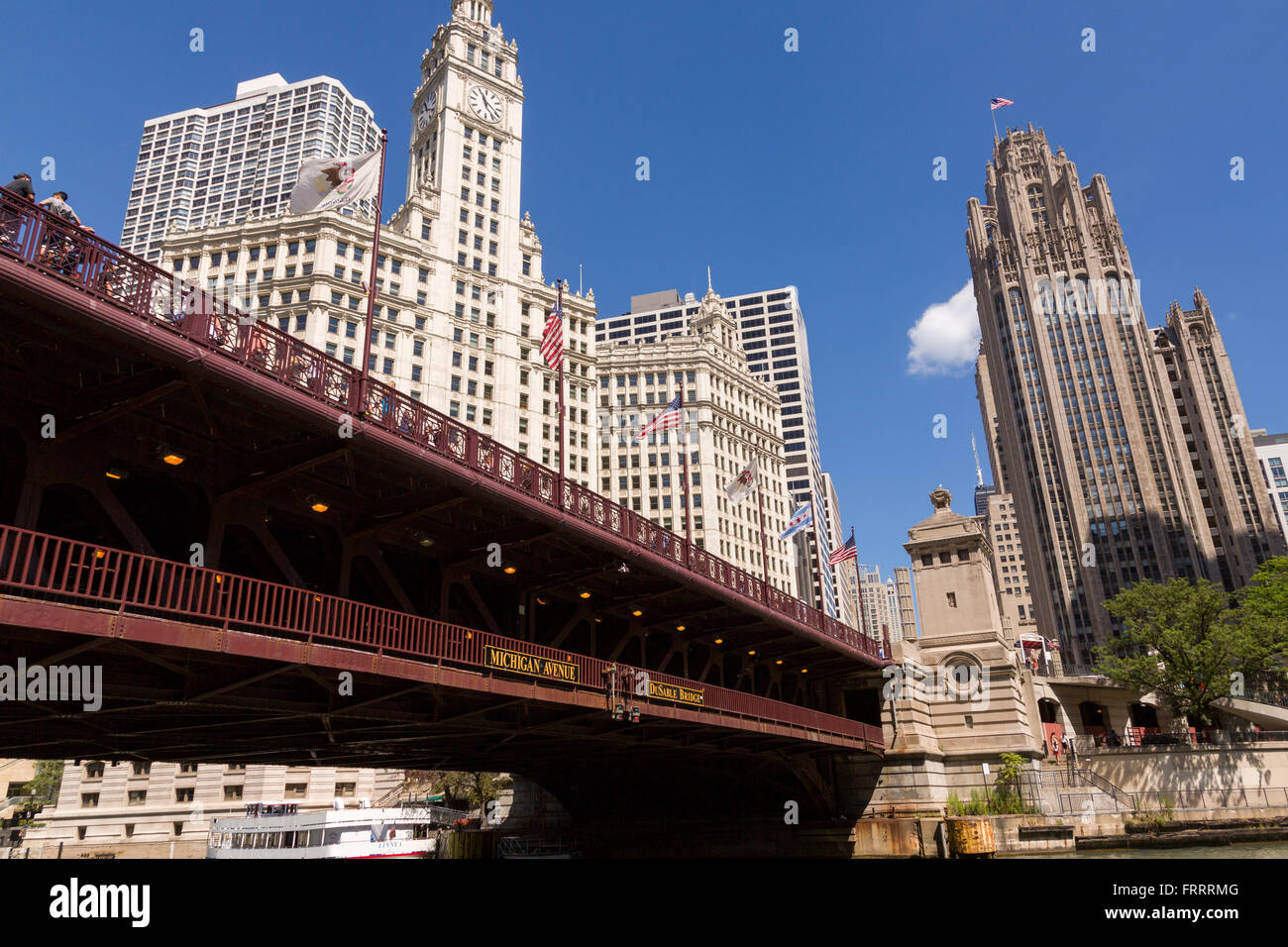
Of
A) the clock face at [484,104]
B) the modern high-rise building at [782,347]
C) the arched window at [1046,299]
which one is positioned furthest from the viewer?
the modern high-rise building at [782,347]

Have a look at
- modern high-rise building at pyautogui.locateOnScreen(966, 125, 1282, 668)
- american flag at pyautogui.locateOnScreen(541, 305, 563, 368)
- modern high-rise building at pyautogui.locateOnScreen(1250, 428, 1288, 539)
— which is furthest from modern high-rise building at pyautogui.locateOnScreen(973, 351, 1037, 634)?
american flag at pyautogui.locateOnScreen(541, 305, 563, 368)

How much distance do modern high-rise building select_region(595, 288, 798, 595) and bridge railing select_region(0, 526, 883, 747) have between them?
8363 centimetres

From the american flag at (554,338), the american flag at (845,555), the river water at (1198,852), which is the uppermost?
the american flag at (554,338)

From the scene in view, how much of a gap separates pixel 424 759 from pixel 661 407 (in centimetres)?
8665

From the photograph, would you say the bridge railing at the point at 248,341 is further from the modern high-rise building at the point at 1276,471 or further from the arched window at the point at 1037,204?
the modern high-rise building at the point at 1276,471

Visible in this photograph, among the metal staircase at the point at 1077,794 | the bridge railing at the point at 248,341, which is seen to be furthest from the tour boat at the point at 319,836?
the bridge railing at the point at 248,341

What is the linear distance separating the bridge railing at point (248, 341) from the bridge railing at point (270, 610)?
3423 mm

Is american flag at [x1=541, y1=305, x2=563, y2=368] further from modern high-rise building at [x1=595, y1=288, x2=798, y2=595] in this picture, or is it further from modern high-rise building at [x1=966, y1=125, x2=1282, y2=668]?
modern high-rise building at [x1=966, y1=125, x2=1282, y2=668]

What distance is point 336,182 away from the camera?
19797 millimetres

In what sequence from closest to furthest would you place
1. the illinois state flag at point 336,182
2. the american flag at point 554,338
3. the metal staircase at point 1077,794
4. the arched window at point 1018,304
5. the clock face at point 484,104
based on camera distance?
the illinois state flag at point 336,182 < the american flag at point 554,338 < the metal staircase at point 1077,794 < the clock face at point 484,104 < the arched window at point 1018,304

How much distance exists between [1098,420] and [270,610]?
15537 cm

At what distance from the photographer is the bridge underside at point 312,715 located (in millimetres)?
13617

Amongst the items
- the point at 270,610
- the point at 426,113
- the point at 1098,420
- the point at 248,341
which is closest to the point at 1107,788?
the point at 270,610
